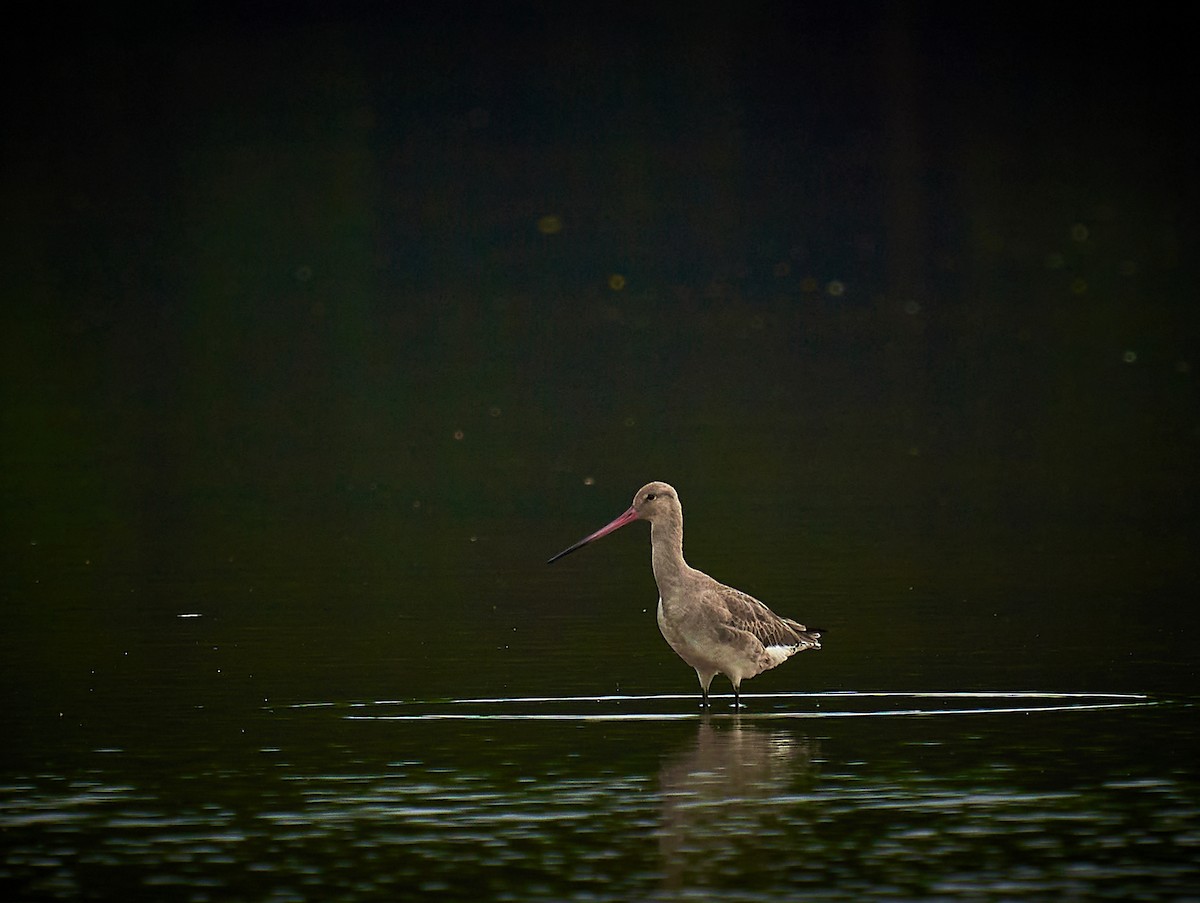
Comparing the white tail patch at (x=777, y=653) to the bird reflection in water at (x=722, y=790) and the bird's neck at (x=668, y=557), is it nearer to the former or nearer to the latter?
the bird's neck at (x=668, y=557)

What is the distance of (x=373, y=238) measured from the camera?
382ft

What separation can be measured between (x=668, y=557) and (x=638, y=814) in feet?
13.1

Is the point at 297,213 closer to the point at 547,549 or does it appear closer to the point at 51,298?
the point at 51,298

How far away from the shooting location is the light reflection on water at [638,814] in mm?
11695

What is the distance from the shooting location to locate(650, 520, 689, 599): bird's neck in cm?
1673

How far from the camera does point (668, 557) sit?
16891mm

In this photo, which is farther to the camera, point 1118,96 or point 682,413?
point 1118,96

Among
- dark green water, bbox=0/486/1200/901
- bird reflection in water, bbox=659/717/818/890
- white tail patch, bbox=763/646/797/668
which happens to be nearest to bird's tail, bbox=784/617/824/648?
white tail patch, bbox=763/646/797/668

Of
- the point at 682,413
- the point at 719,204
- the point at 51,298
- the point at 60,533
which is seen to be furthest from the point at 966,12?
the point at 60,533

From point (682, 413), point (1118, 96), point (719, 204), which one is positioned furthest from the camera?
point (1118, 96)

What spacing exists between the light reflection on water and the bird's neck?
108 centimetres

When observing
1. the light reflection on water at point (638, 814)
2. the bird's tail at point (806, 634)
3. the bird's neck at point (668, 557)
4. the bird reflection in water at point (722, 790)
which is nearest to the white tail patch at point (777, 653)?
the bird's tail at point (806, 634)

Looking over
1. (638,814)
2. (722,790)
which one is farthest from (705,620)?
(638,814)

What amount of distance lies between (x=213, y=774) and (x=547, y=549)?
1501 cm
